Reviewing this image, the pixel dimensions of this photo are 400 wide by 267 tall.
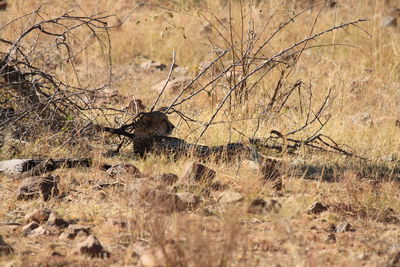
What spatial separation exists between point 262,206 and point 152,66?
16.2ft

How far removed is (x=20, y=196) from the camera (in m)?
3.71

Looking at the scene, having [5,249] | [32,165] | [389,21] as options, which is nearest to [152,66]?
[389,21]

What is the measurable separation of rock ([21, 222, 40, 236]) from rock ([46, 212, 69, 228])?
6 centimetres

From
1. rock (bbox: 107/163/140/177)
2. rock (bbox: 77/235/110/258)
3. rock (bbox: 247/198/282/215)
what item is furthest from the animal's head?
rock (bbox: 77/235/110/258)

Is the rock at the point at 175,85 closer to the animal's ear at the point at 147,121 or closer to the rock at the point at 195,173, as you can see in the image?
the animal's ear at the point at 147,121

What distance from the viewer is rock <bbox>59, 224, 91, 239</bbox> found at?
10.6 feet

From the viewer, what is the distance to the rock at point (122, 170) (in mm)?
3969

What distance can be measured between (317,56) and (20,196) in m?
5.59

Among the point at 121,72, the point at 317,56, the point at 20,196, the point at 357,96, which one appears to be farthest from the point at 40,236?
the point at 317,56

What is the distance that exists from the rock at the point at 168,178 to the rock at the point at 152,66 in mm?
4420

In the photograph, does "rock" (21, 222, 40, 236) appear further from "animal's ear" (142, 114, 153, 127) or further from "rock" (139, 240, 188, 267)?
"animal's ear" (142, 114, 153, 127)

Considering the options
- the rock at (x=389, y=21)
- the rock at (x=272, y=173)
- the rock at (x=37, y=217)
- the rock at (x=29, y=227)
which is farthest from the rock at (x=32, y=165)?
the rock at (x=389, y=21)

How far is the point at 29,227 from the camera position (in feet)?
10.8

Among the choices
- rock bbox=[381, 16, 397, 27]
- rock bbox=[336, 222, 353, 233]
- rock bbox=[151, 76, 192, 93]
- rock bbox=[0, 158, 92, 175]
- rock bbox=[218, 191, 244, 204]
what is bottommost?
rock bbox=[336, 222, 353, 233]
